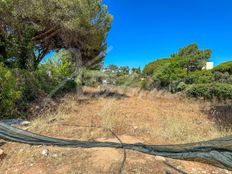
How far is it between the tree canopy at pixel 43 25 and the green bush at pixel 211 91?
4.64 meters

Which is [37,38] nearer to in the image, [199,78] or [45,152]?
[45,152]

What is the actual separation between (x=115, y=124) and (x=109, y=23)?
225 inches

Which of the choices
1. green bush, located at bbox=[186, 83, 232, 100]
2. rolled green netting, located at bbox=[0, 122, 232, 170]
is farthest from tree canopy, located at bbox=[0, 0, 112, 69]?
green bush, located at bbox=[186, 83, 232, 100]

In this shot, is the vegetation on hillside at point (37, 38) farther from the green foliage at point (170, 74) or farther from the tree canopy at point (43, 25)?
the green foliage at point (170, 74)

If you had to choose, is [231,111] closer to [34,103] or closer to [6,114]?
[34,103]

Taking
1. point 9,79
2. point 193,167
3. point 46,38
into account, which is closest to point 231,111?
point 193,167

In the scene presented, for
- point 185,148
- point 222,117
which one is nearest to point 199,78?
point 222,117

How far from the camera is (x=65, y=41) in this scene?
8.55 meters

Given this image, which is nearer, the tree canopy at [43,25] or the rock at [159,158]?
the rock at [159,158]

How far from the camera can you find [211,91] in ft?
27.8

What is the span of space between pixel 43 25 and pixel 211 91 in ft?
22.6

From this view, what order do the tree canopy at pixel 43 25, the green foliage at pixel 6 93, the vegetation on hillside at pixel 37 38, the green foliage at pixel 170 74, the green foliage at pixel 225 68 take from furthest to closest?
1. the green foliage at pixel 170 74
2. the green foliage at pixel 225 68
3. the tree canopy at pixel 43 25
4. the vegetation on hillside at pixel 37 38
5. the green foliage at pixel 6 93

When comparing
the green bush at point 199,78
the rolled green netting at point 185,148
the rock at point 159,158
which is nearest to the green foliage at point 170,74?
the green bush at point 199,78

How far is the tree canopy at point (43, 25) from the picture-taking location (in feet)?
20.8
